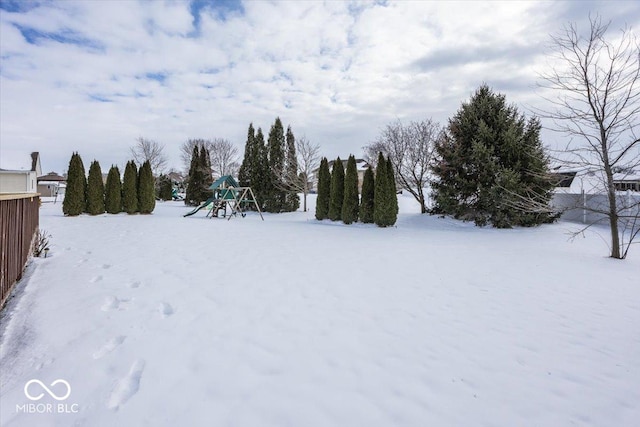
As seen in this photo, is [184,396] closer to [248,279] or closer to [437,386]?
[437,386]

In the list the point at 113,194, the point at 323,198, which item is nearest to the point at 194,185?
the point at 113,194

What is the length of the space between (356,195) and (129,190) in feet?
39.0

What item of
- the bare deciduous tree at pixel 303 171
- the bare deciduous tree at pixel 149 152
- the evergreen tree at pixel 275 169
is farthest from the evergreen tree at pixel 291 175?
the bare deciduous tree at pixel 149 152

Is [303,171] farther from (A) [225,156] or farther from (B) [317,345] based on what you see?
(B) [317,345]

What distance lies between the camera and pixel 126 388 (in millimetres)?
2031

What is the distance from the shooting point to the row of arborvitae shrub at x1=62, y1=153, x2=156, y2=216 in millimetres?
14016

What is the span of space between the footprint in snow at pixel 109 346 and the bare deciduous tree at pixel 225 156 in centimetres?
3433

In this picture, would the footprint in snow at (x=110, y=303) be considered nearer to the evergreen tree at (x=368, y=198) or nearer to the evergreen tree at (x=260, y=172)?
the evergreen tree at (x=368, y=198)

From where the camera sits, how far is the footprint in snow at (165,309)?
324cm

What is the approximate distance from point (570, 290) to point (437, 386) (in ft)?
11.9

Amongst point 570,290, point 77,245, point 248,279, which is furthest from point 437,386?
point 77,245

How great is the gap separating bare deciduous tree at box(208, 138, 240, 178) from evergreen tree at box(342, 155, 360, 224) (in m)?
25.1

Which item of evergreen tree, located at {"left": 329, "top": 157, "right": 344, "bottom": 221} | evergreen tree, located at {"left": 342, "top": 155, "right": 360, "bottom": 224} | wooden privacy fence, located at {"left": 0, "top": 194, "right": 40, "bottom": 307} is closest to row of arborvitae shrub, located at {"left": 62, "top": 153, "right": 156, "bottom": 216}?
evergreen tree, located at {"left": 329, "top": 157, "right": 344, "bottom": 221}

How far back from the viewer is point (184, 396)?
6.48 feet
